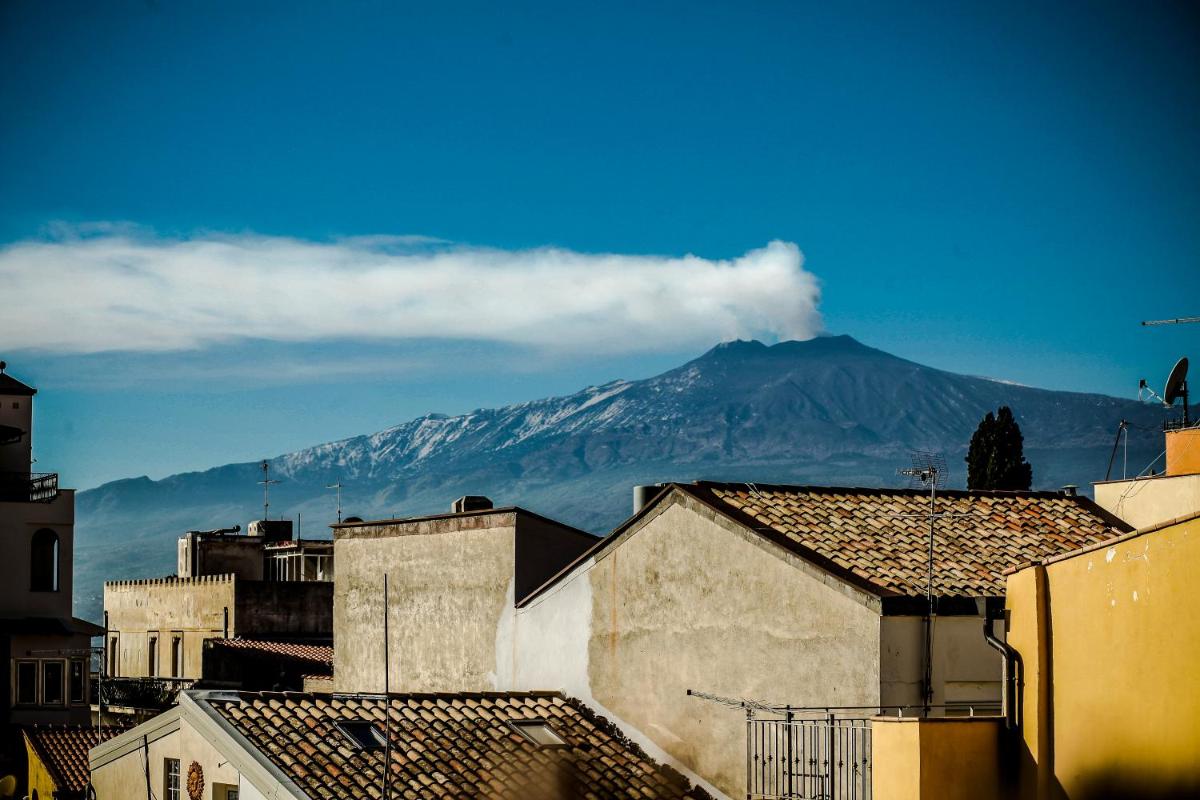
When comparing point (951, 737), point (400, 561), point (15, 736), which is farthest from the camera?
point (15, 736)

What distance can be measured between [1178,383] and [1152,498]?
2.86 meters

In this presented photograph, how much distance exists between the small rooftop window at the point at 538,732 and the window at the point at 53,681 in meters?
27.1

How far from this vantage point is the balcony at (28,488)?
48.6 metres

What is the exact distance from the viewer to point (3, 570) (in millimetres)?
47500

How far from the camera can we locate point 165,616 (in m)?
63.5

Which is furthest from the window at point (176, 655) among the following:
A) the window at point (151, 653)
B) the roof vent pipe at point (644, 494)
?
the roof vent pipe at point (644, 494)

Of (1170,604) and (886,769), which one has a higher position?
(1170,604)

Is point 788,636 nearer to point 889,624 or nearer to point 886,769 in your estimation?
point 889,624

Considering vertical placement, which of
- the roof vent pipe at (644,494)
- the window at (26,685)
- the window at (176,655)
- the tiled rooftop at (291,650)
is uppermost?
the roof vent pipe at (644,494)

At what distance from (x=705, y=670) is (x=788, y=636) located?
1.78m

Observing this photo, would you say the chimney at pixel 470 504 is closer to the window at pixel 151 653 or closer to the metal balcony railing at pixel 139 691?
the metal balcony railing at pixel 139 691

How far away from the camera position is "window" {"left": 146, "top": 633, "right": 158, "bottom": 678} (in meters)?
63.9

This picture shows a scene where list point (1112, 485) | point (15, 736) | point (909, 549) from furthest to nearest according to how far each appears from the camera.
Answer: point (15, 736), point (1112, 485), point (909, 549)

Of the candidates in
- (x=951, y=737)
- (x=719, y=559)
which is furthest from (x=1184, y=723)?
(x=719, y=559)
